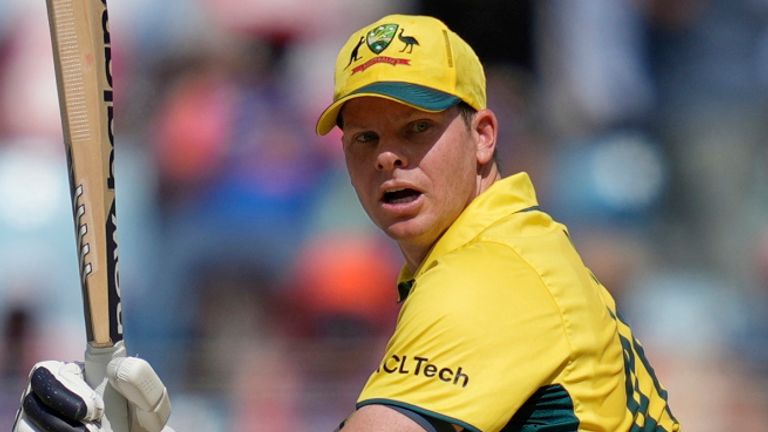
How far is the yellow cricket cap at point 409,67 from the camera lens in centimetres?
282

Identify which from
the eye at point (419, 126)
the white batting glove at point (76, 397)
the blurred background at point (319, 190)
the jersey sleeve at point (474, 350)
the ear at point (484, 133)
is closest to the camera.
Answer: the jersey sleeve at point (474, 350)

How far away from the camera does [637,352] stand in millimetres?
2996

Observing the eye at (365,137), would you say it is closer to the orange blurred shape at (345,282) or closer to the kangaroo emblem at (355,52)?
the kangaroo emblem at (355,52)

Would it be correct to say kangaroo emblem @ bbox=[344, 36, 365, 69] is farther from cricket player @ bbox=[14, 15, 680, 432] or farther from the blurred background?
the blurred background

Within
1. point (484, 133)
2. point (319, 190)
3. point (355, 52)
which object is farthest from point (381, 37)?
point (319, 190)

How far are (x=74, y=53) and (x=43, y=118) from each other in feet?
11.2

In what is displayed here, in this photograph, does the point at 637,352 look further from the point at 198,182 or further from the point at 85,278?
the point at 198,182

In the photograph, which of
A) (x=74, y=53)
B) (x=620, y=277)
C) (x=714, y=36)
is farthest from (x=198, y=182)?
(x=74, y=53)

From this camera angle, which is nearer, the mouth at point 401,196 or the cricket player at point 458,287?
the cricket player at point 458,287

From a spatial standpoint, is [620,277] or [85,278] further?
[620,277]

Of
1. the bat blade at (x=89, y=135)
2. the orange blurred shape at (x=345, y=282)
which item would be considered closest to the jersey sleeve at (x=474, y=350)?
the bat blade at (x=89, y=135)

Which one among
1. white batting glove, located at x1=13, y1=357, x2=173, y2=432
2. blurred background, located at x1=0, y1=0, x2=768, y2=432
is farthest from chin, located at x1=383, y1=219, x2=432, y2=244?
blurred background, located at x1=0, y1=0, x2=768, y2=432

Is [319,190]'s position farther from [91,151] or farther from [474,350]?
[474,350]

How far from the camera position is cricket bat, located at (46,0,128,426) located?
298 cm
